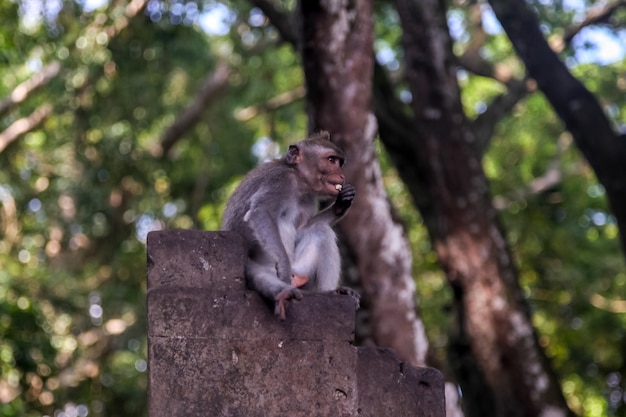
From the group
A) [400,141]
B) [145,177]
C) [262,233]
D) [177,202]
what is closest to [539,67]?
[400,141]

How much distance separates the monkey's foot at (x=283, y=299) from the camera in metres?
5.98

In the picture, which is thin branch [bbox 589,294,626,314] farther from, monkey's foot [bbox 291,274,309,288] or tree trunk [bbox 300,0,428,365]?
monkey's foot [bbox 291,274,309,288]

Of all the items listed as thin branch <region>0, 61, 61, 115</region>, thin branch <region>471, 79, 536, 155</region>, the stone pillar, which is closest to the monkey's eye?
the stone pillar

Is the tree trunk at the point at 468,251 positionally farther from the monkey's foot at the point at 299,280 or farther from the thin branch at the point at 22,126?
the thin branch at the point at 22,126

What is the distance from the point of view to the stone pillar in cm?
596

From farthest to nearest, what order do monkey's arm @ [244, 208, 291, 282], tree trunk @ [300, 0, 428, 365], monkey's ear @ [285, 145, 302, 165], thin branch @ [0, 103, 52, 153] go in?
thin branch @ [0, 103, 52, 153]
tree trunk @ [300, 0, 428, 365]
monkey's ear @ [285, 145, 302, 165]
monkey's arm @ [244, 208, 291, 282]

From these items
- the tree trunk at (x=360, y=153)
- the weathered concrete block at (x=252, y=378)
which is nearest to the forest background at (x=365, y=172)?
the tree trunk at (x=360, y=153)

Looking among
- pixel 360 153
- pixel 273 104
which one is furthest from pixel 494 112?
pixel 273 104

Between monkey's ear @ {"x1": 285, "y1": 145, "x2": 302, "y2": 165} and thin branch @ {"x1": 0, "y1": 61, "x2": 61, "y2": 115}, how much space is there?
1095 cm

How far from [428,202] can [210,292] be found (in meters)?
7.00

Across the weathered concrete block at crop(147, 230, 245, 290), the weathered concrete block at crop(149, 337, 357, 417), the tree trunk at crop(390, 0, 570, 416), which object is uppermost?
the weathered concrete block at crop(147, 230, 245, 290)

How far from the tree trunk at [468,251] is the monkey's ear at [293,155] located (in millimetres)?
4583

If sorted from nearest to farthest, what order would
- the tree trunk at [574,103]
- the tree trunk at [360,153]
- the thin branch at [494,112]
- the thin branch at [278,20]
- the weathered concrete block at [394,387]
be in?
the weathered concrete block at [394,387]
the tree trunk at [360,153]
the tree trunk at [574,103]
the thin branch at [278,20]
the thin branch at [494,112]

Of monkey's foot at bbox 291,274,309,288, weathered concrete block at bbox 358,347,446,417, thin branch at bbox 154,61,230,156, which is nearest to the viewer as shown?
weathered concrete block at bbox 358,347,446,417
